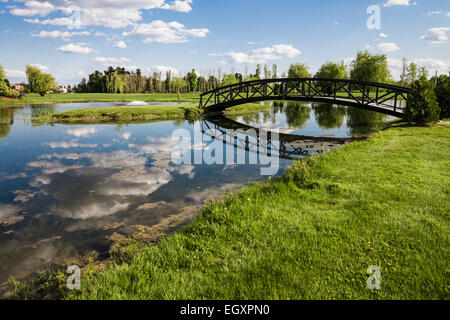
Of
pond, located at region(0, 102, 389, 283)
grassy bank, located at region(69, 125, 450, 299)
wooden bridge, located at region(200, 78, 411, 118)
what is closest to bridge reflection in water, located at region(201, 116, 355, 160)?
pond, located at region(0, 102, 389, 283)

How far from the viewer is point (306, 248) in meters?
4.16

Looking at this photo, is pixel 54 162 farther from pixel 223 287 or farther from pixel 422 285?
pixel 422 285

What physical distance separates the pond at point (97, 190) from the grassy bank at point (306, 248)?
1361mm

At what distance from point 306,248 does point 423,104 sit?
666 inches

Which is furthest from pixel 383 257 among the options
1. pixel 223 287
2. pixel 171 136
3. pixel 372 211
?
pixel 171 136

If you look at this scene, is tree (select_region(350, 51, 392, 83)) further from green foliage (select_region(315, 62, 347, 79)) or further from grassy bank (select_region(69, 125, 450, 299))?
grassy bank (select_region(69, 125, 450, 299))

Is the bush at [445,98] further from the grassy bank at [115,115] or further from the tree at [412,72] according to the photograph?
the tree at [412,72]

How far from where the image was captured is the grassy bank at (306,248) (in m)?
3.36

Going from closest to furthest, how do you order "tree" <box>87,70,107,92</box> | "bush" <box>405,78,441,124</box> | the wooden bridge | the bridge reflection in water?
1. the bridge reflection in water
2. "bush" <box>405,78,441,124</box>
3. the wooden bridge
4. "tree" <box>87,70,107,92</box>

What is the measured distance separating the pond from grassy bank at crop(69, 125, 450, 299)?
136 cm

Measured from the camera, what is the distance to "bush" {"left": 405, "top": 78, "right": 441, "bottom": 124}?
51.1ft

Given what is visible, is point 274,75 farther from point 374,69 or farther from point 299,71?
point 374,69

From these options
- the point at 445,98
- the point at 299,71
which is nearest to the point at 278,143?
the point at 445,98

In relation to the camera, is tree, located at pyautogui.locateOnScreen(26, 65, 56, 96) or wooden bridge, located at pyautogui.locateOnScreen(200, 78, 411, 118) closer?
wooden bridge, located at pyautogui.locateOnScreen(200, 78, 411, 118)
